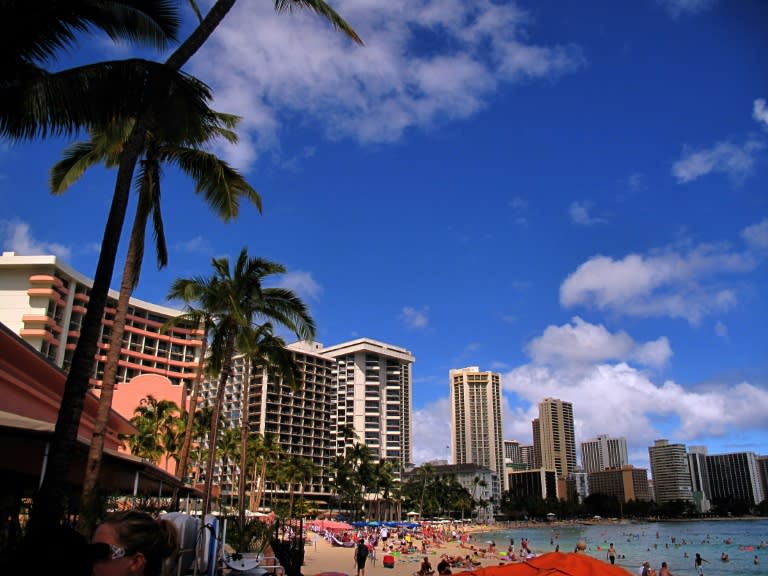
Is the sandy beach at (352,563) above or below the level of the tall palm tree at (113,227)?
below

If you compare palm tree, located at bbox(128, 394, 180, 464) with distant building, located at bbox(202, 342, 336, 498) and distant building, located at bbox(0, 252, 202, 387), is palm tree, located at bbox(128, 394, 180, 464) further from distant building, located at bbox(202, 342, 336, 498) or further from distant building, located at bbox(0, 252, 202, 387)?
distant building, located at bbox(202, 342, 336, 498)

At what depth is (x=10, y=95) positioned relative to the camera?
788 cm

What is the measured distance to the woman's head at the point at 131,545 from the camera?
226cm

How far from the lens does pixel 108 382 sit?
39.7ft

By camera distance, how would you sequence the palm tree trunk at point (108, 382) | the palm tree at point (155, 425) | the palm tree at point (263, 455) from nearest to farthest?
the palm tree trunk at point (108, 382), the palm tree at point (155, 425), the palm tree at point (263, 455)

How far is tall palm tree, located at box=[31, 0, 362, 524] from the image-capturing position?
744 centimetres

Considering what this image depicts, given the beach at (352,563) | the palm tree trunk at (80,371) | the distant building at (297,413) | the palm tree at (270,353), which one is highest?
the distant building at (297,413)

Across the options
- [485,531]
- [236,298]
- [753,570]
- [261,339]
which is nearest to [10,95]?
[236,298]

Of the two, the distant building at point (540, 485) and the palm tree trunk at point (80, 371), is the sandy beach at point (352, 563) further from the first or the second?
the distant building at point (540, 485)

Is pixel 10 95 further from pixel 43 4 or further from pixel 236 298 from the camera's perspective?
pixel 236 298

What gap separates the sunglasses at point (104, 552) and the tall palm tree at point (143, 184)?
31.5 feet

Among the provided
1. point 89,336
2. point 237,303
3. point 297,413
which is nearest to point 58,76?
point 89,336

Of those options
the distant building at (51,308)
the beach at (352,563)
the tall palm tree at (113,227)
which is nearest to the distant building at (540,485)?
the distant building at (51,308)

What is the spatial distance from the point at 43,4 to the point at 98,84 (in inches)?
42.6
